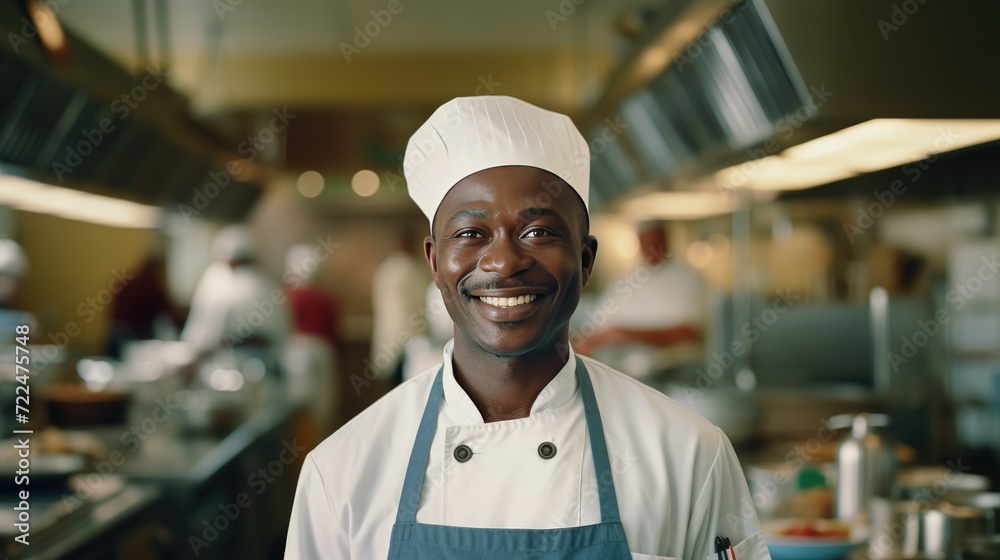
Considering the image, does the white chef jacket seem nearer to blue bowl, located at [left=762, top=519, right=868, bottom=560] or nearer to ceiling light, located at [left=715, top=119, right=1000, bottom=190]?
blue bowl, located at [left=762, top=519, right=868, bottom=560]

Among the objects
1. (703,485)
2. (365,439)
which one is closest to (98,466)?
(365,439)

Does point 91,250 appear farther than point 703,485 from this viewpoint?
Yes

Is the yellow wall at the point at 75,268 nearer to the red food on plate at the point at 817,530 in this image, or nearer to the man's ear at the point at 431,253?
the red food on plate at the point at 817,530

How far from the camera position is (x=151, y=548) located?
3.31m

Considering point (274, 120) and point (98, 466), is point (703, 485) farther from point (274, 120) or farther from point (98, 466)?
point (274, 120)

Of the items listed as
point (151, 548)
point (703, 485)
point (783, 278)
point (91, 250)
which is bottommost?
point (151, 548)

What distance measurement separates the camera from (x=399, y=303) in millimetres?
8125

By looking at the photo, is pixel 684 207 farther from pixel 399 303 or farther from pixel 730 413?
pixel 730 413

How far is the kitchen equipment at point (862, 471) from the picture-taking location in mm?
2469

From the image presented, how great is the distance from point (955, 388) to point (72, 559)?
11.0 feet

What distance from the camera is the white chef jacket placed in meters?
1.21

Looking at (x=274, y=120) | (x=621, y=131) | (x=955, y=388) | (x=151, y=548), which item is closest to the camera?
(x=151, y=548)

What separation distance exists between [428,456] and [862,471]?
1.65 meters

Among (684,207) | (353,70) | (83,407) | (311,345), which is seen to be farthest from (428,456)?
(353,70)
